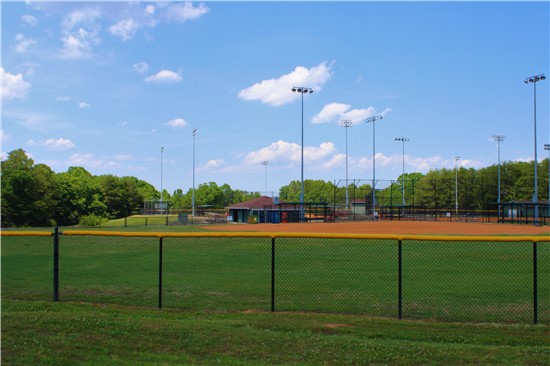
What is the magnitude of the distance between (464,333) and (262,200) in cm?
6334

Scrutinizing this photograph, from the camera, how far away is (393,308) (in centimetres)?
984

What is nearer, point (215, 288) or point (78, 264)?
point (215, 288)

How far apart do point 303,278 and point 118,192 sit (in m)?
104

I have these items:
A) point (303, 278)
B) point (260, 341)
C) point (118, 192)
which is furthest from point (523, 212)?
point (118, 192)

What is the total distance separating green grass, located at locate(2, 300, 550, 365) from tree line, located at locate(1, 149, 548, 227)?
53587mm

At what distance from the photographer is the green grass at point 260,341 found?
6.11 metres

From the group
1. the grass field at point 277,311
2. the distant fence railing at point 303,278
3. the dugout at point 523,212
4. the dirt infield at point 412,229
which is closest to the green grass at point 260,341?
the grass field at point 277,311

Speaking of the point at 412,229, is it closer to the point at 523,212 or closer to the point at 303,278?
the point at 523,212

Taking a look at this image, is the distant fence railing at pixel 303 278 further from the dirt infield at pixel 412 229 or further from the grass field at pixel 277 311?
the dirt infield at pixel 412 229

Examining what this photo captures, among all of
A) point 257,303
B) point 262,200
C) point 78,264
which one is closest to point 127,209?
point 262,200

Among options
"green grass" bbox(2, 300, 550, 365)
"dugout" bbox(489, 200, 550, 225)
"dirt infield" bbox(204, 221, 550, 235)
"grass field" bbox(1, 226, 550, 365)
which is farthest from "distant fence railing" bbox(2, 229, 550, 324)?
"dugout" bbox(489, 200, 550, 225)

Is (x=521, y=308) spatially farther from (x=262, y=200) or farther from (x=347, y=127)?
(x=347, y=127)

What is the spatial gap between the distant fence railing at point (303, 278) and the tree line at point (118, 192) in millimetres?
42916

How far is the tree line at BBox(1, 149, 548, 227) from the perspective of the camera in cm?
7356
